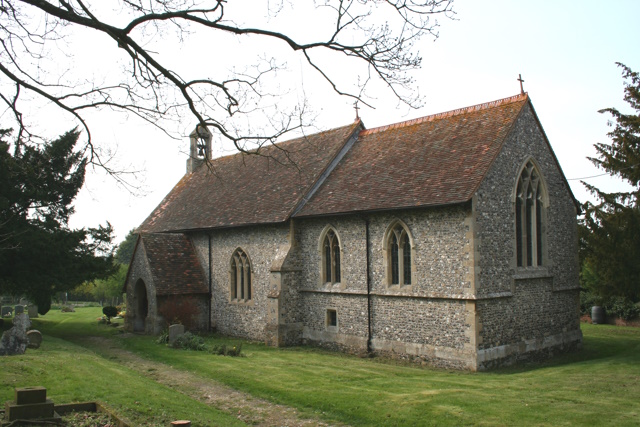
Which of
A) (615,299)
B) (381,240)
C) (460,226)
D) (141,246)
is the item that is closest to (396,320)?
(381,240)

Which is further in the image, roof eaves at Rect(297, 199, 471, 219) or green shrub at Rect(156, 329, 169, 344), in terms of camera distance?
green shrub at Rect(156, 329, 169, 344)

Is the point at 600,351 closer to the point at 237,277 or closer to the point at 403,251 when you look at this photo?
the point at 403,251

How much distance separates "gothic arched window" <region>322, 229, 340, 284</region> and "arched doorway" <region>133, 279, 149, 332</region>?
10525 millimetres

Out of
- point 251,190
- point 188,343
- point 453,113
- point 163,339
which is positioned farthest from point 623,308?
point 163,339

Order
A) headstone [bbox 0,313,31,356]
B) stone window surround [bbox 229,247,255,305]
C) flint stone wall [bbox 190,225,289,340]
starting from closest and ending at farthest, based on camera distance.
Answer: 1. headstone [bbox 0,313,31,356]
2. flint stone wall [bbox 190,225,289,340]
3. stone window surround [bbox 229,247,255,305]

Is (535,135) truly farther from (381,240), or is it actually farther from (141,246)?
(141,246)

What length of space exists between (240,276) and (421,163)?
9503 millimetres

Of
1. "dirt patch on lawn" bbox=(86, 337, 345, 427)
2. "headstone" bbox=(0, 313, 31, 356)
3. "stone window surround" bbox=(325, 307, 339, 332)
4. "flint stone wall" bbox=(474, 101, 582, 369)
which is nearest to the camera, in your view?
"dirt patch on lawn" bbox=(86, 337, 345, 427)

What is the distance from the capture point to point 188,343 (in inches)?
798

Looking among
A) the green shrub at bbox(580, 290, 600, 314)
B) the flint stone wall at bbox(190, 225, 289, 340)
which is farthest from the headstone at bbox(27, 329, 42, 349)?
the green shrub at bbox(580, 290, 600, 314)

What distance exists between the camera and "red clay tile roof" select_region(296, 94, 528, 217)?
17000mm

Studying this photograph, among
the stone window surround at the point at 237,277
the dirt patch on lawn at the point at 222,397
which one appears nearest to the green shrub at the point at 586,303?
the stone window surround at the point at 237,277

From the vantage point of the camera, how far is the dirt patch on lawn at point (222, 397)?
10.6 m

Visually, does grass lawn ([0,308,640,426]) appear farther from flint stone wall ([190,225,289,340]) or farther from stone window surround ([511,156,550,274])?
flint stone wall ([190,225,289,340])
